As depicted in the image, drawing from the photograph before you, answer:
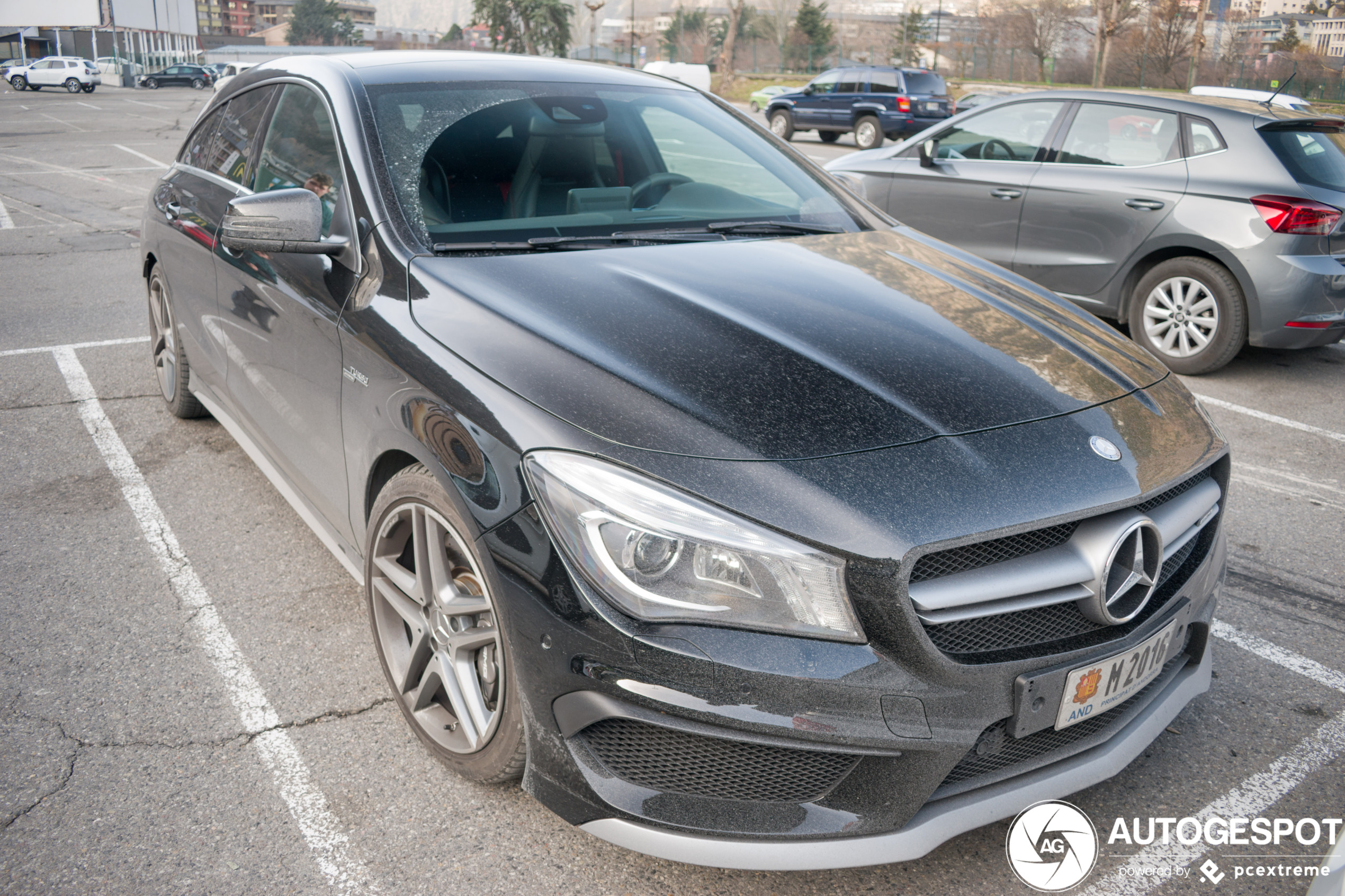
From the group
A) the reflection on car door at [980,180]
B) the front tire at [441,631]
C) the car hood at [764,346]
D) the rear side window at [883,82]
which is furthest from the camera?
the rear side window at [883,82]

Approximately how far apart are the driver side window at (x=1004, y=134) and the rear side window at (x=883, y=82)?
16.1 meters

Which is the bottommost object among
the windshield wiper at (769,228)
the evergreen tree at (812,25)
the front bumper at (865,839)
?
the front bumper at (865,839)

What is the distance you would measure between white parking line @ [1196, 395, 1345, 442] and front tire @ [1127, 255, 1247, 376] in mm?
380

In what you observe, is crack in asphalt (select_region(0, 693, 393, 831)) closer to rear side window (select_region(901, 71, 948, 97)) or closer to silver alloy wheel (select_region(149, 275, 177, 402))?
silver alloy wheel (select_region(149, 275, 177, 402))

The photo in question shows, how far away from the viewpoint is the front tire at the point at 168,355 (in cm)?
451

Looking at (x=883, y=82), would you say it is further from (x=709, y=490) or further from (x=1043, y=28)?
(x=1043, y=28)

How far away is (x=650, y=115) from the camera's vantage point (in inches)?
141

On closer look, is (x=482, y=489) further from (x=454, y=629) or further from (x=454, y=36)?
(x=454, y=36)

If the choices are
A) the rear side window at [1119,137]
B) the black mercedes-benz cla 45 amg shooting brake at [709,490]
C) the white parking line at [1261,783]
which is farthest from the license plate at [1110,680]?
the rear side window at [1119,137]

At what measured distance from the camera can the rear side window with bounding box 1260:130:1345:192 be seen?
18.7ft

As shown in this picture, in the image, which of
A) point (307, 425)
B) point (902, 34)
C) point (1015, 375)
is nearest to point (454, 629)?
point (307, 425)

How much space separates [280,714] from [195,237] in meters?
2.08

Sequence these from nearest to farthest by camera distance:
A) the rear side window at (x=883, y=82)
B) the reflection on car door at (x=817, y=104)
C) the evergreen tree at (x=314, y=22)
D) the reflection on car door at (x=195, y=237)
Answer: the reflection on car door at (x=195, y=237)
the rear side window at (x=883, y=82)
the reflection on car door at (x=817, y=104)
the evergreen tree at (x=314, y=22)

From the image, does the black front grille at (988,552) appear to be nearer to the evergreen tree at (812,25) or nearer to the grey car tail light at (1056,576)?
the grey car tail light at (1056,576)
